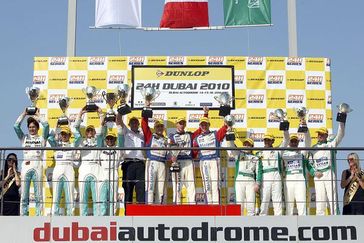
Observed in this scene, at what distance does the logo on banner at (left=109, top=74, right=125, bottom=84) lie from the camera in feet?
51.1

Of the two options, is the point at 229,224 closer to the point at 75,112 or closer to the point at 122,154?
the point at 122,154

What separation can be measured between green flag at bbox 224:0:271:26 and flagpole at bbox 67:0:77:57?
3046 mm

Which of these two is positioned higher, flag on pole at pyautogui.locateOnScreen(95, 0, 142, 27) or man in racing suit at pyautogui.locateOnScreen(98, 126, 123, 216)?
flag on pole at pyautogui.locateOnScreen(95, 0, 142, 27)

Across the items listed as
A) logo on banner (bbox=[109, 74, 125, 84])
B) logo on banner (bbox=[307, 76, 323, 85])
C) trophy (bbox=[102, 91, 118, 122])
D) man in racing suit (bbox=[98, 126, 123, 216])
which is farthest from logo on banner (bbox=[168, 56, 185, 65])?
man in racing suit (bbox=[98, 126, 123, 216])

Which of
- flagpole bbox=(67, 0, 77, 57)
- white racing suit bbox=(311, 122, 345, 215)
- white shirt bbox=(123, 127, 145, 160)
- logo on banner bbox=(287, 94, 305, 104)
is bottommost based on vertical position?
white racing suit bbox=(311, 122, 345, 215)

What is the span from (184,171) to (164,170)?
42cm

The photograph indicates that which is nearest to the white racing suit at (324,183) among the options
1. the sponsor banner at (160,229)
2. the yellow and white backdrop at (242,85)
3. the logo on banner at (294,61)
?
the sponsor banner at (160,229)

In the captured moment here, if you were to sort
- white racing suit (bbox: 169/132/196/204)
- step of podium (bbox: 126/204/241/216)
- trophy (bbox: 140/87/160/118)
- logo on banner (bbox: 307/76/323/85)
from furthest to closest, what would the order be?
logo on banner (bbox: 307/76/323/85) → trophy (bbox: 140/87/160/118) → white racing suit (bbox: 169/132/196/204) → step of podium (bbox: 126/204/241/216)

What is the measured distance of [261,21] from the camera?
53.7 feet

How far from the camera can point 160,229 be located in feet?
39.4

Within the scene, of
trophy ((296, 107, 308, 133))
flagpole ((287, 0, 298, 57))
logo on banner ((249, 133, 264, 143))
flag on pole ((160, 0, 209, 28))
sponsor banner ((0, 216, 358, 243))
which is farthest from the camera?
flag on pole ((160, 0, 209, 28))

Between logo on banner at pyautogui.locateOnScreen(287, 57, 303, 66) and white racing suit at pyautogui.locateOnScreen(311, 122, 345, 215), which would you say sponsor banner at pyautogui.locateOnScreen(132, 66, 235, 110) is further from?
white racing suit at pyautogui.locateOnScreen(311, 122, 345, 215)

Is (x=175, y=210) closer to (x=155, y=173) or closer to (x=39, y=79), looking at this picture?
(x=155, y=173)

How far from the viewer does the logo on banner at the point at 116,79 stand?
1557 cm
